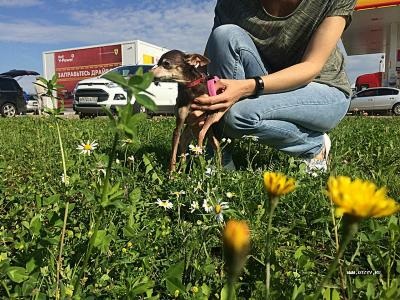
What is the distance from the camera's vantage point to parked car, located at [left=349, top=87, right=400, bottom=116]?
16750 mm

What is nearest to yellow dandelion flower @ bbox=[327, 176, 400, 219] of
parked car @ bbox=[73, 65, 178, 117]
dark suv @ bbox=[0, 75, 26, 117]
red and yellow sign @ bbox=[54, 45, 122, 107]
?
parked car @ bbox=[73, 65, 178, 117]

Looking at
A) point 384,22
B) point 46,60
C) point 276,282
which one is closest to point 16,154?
point 276,282

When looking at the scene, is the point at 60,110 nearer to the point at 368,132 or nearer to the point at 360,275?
the point at 360,275

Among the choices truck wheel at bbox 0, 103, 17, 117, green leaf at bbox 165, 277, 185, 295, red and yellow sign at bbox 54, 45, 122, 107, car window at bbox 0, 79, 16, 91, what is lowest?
green leaf at bbox 165, 277, 185, 295

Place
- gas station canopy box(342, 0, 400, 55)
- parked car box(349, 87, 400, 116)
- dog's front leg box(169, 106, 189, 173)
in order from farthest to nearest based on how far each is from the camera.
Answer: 1. parked car box(349, 87, 400, 116)
2. gas station canopy box(342, 0, 400, 55)
3. dog's front leg box(169, 106, 189, 173)

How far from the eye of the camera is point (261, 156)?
9.30 feet

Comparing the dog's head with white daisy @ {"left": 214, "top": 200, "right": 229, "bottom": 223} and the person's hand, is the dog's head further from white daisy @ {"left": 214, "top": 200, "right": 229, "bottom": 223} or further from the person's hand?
white daisy @ {"left": 214, "top": 200, "right": 229, "bottom": 223}

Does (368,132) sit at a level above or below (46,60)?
below

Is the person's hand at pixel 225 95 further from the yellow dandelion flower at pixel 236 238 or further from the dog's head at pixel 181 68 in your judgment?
the yellow dandelion flower at pixel 236 238

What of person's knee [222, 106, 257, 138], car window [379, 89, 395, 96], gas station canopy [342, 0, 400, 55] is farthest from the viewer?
car window [379, 89, 395, 96]

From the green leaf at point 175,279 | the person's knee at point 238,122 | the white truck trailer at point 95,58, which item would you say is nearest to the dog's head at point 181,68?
the person's knee at point 238,122

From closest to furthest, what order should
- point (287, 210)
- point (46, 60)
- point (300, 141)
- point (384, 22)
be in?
1. point (287, 210)
2. point (300, 141)
3. point (384, 22)
4. point (46, 60)

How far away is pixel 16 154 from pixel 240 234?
9.47ft

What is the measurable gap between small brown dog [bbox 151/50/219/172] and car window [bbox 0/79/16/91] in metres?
12.7
